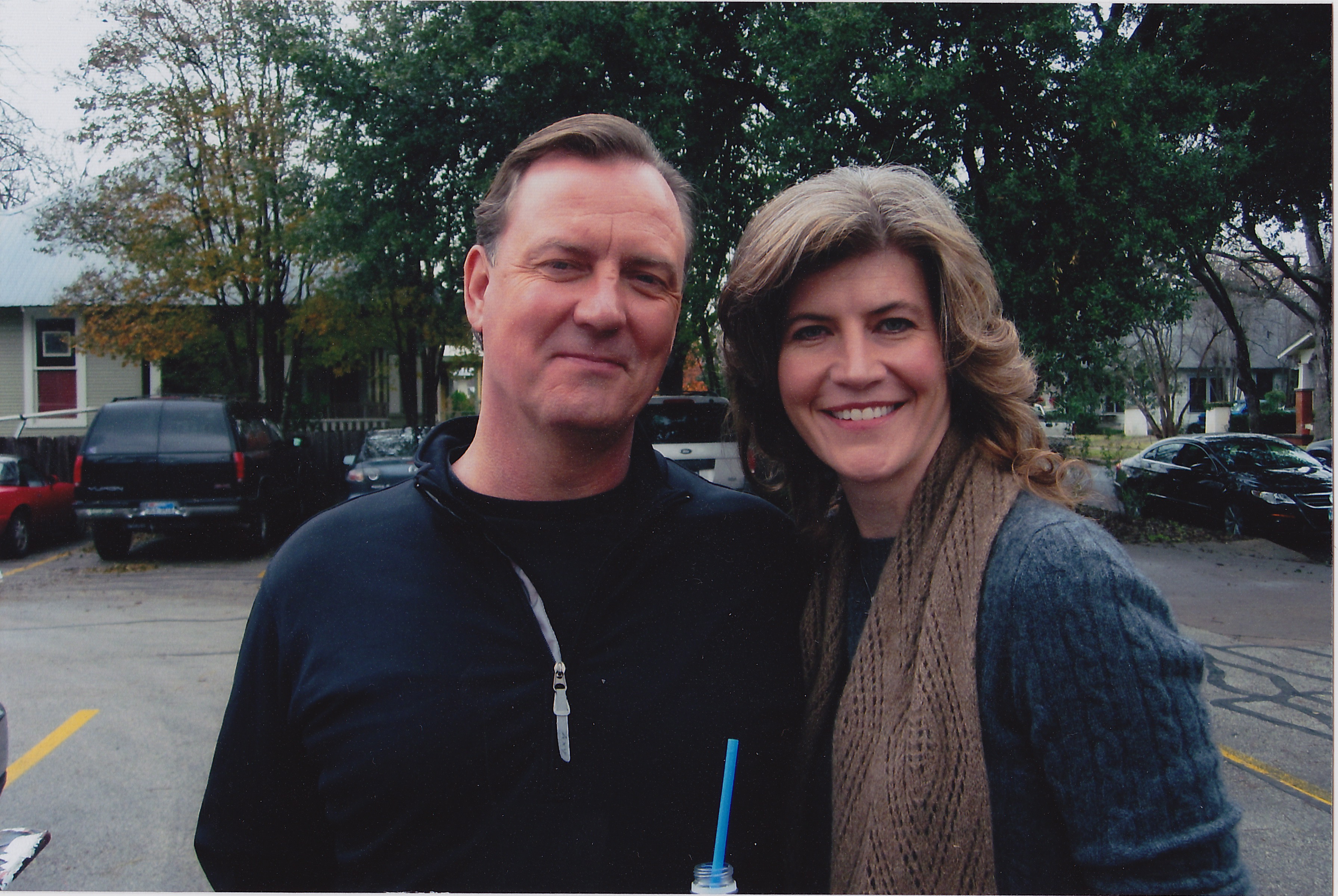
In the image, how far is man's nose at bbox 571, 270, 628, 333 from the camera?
5.05 feet

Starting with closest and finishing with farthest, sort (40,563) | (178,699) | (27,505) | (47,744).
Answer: (47,744)
(178,699)
(40,563)
(27,505)

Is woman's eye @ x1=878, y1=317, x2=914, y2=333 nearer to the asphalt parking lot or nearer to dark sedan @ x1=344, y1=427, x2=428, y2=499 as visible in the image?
the asphalt parking lot

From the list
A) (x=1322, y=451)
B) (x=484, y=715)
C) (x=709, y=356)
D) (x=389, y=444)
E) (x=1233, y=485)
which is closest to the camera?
(x=484, y=715)

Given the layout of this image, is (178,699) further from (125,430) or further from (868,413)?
(125,430)

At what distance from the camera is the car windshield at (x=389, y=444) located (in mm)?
12039

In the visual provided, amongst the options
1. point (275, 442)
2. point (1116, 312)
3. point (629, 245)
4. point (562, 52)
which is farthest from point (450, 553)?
point (275, 442)

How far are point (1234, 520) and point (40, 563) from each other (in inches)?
604

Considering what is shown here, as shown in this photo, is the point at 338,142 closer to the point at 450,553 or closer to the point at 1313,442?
the point at 450,553

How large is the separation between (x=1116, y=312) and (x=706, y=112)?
5.15 m

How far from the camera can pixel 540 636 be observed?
57.0 inches

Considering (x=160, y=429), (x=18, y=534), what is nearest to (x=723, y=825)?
(x=160, y=429)

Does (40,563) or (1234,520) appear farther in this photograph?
(1234,520)

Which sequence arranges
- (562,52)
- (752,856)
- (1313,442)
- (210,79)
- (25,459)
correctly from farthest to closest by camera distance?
(1313,442) → (210,79) → (25,459) → (562,52) → (752,856)

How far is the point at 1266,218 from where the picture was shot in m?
10.8
